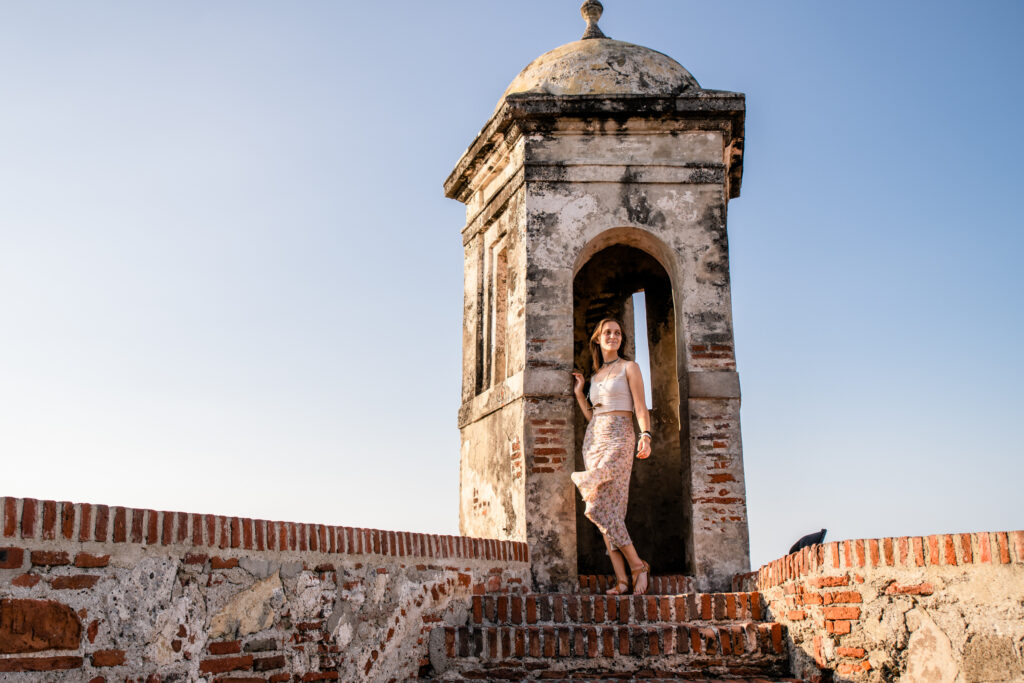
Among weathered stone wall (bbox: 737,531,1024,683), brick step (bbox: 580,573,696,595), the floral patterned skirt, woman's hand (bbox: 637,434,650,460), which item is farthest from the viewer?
brick step (bbox: 580,573,696,595)

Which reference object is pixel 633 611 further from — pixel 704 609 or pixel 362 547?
pixel 362 547

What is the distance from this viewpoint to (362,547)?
5137 millimetres

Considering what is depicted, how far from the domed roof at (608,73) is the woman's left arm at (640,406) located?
9.32ft

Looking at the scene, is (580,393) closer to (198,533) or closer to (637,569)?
(637,569)

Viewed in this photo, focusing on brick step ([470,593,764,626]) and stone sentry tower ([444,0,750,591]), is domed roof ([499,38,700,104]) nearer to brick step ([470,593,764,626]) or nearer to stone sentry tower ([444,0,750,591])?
stone sentry tower ([444,0,750,591])

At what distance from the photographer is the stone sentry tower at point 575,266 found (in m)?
7.46

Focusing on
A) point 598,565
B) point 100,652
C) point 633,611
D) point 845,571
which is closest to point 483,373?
point 598,565

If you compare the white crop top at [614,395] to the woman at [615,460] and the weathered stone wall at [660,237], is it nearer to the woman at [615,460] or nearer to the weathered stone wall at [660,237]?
the woman at [615,460]

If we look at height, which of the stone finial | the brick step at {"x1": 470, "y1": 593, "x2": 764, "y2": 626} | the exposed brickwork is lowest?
the brick step at {"x1": 470, "y1": 593, "x2": 764, "y2": 626}

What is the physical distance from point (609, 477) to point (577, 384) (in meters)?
1.10

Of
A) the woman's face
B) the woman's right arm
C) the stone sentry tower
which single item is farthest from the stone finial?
the woman's right arm

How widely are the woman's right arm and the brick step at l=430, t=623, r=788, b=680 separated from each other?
2.15 metres

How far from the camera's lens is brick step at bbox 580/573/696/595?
7.11 metres

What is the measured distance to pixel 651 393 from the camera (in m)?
10.5
